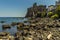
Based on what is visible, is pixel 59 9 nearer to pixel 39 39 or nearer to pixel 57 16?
pixel 57 16

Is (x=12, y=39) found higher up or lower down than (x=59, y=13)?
higher up

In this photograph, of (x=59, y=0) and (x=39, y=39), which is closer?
(x=39, y=39)

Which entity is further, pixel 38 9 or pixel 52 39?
pixel 38 9

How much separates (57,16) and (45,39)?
156 ft

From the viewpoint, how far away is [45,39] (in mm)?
17891

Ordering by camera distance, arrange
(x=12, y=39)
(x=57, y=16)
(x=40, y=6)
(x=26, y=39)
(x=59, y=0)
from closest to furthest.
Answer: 1. (x=26, y=39)
2. (x=12, y=39)
3. (x=57, y=16)
4. (x=59, y=0)
5. (x=40, y=6)

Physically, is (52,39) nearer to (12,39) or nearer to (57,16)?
(12,39)

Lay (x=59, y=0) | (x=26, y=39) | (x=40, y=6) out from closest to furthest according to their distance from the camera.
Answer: (x=26, y=39), (x=59, y=0), (x=40, y=6)

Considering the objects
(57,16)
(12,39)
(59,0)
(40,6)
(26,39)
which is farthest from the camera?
(40,6)

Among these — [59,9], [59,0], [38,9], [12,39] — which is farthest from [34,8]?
[12,39]

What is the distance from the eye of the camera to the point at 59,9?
220ft

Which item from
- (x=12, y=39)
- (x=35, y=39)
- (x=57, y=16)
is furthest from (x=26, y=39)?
(x=57, y=16)

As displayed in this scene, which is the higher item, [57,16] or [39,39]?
[39,39]

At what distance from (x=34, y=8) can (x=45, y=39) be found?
4738 inches
